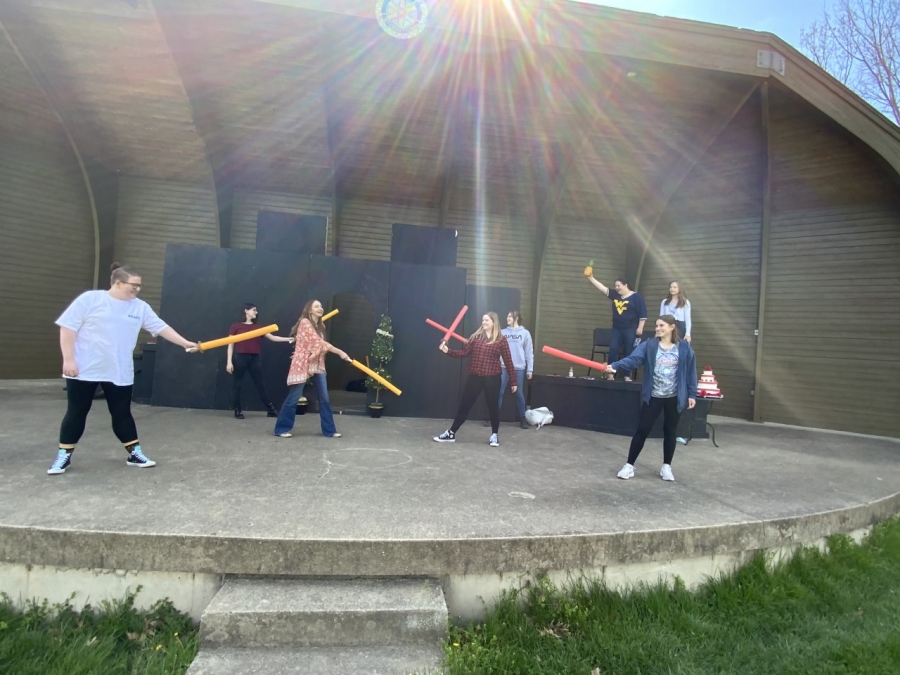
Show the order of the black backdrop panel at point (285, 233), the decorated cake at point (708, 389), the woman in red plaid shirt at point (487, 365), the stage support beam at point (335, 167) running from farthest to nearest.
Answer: the stage support beam at point (335, 167) → the black backdrop panel at point (285, 233) → the decorated cake at point (708, 389) → the woman in red plaid shirt at point (487, 365)

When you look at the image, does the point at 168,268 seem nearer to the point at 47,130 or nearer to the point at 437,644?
the point at 47,130

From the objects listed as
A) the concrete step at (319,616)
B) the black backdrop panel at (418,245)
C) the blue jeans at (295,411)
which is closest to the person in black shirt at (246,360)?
the blue jeans at (295,411)

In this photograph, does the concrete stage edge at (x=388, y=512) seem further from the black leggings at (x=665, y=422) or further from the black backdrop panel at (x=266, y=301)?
the black backdrop panel at (x=266, y=301)

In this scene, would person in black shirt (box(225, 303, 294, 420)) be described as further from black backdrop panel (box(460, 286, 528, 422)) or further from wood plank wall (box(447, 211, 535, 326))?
wood plank wall (box(447, 211, 535, 326))

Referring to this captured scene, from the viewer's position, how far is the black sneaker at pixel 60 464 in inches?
163

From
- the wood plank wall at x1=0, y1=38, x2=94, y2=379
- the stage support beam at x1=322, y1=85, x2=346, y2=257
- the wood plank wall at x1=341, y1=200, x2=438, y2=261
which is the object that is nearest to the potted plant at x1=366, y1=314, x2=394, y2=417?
the wood plank wall at x1=341, y1=200, x2=438, y2=261

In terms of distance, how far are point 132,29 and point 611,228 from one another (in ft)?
36.8

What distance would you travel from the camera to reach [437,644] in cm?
273

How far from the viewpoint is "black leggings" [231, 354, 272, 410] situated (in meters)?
7.78

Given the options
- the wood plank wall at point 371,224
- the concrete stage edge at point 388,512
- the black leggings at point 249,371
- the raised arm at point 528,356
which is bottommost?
the concrete stage edge at point 388,512

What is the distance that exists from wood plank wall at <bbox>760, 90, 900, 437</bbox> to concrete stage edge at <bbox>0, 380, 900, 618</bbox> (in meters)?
4.24

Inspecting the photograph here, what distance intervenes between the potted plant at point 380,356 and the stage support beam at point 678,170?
7.52m

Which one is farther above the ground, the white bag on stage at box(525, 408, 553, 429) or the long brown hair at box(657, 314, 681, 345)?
the long brown hair at box(657, 314, 681, 345)

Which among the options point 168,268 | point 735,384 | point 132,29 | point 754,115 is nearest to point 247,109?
point 132,29
